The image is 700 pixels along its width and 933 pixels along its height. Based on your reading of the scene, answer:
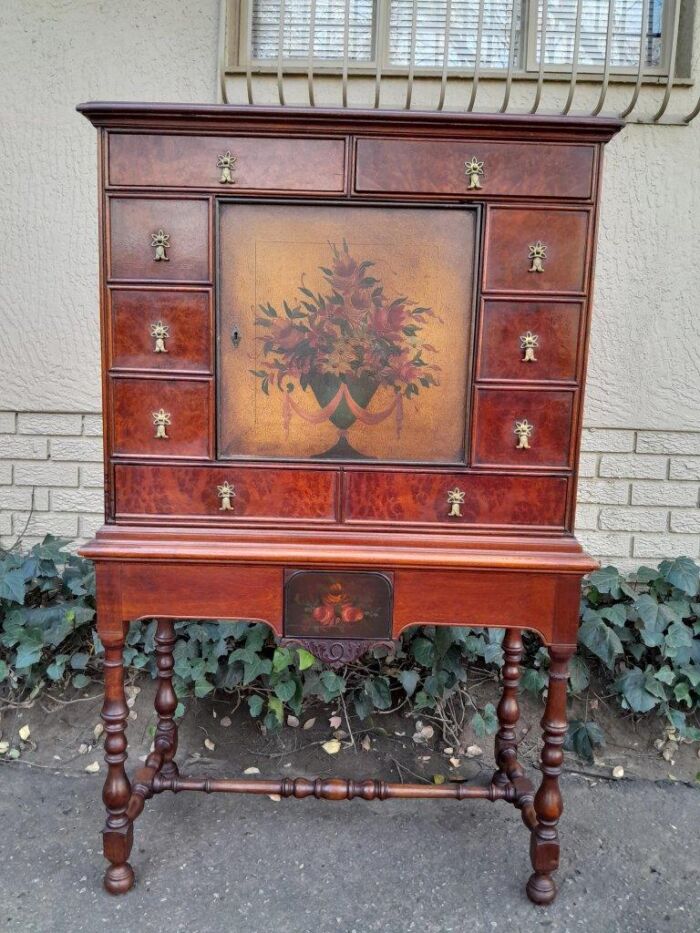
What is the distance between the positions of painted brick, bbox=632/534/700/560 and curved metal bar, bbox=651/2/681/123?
167 centimetres

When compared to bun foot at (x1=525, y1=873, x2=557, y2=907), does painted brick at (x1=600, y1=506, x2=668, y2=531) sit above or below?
above

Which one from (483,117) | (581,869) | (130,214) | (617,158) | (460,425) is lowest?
(581,869)

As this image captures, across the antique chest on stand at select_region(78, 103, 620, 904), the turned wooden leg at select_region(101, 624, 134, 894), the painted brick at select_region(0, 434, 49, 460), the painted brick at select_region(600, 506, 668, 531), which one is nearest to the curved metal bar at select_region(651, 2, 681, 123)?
the antique chest on stand at select_region(78, 103, 620, 904)

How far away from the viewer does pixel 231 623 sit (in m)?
2.82

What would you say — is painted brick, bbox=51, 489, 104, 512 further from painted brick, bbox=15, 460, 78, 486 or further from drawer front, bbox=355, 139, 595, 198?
drawer front, bbox=355, 139, 595, 198

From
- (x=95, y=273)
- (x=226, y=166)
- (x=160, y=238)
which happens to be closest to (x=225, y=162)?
(x=226, y=166)

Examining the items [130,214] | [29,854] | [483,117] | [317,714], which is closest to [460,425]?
[483,117]

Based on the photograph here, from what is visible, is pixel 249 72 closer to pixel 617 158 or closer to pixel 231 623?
pixel 617 158

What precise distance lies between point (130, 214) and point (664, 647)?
245cm

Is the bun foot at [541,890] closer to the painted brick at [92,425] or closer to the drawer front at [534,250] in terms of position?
the drawer front at [534,250]

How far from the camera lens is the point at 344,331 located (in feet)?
6.11

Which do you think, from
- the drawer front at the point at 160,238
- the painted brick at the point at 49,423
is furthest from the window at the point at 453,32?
the painted brick at the point at 49,423

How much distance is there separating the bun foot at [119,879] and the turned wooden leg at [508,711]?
1237mm

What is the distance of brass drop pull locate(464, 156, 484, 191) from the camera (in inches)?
70.2
